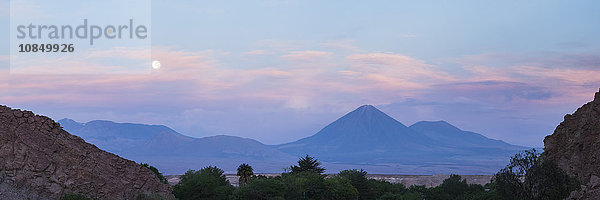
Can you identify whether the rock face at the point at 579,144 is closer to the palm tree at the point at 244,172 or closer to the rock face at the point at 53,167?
the palm tree at the point at 244,172

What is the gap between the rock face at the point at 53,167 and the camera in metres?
59.2

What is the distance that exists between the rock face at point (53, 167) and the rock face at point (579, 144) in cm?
4387

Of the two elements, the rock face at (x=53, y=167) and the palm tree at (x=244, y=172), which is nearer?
the rock face at (x=53, y=167)

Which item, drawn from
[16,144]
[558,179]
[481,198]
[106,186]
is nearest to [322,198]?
[481,198]

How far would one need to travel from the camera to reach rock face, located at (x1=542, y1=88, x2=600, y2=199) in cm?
5759

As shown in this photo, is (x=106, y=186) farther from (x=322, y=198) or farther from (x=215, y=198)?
(x=322, y=198)

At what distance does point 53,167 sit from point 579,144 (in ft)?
180

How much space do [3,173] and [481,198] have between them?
181 feet

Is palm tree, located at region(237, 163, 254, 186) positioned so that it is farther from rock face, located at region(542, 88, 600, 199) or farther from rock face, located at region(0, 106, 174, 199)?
rock face, located at region(542, 88, 600, 199)

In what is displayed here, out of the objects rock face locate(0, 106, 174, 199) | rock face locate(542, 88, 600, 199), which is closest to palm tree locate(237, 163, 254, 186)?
rock face locate(0, 106, 174, 199)

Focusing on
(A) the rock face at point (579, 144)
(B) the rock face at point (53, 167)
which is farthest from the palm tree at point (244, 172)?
(A) the rock face at point (579, 144)

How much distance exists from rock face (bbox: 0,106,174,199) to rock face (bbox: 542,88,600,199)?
4387cm

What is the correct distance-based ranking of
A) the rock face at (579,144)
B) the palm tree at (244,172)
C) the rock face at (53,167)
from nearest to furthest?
the rock face at (579,144), the rock face at (53,167), the palm tree at (244,172)

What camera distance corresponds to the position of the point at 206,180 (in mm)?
74875
